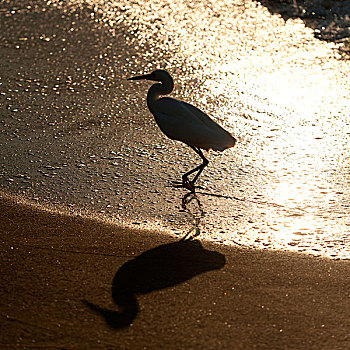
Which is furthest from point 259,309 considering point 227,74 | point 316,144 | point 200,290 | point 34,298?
point 227,74

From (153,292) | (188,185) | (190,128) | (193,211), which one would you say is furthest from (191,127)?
(153,292)

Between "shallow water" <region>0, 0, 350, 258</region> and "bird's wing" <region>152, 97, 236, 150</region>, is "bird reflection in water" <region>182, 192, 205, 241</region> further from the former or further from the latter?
"bird's wing" <region>152, 97, 236, 150</region>

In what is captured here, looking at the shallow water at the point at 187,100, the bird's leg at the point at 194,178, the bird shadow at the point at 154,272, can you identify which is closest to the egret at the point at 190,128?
the bird's leg at the point at 194,178

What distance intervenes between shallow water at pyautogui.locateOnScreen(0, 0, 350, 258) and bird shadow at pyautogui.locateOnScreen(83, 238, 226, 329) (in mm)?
235

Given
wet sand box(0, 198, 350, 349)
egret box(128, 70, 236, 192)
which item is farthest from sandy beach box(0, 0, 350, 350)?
egret box(128, 70, 236, 192)

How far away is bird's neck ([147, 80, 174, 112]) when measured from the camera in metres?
4.16

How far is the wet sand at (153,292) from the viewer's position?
256 centimetres

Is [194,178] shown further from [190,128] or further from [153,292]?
[153,292]

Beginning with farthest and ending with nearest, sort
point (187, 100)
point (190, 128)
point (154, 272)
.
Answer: point (187, 100), point (190, 128), point (154, 272)

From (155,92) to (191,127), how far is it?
0.42 metres

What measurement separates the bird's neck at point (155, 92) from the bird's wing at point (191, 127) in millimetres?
100

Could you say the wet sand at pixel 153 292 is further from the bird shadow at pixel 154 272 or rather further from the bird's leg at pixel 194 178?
the bird's leg at pixel 194 178

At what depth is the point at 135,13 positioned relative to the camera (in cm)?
750

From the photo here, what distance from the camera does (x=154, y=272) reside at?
3064 millimetres
